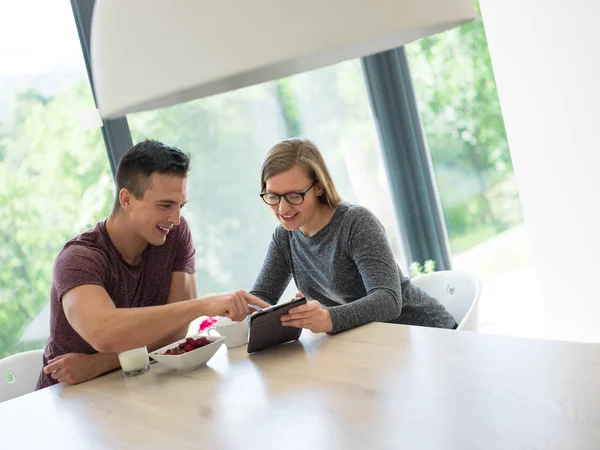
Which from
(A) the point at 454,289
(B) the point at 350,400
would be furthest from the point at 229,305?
(A) the point at 454,289

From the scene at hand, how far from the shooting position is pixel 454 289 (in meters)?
2.63

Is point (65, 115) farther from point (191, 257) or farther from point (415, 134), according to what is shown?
point (415, 134)

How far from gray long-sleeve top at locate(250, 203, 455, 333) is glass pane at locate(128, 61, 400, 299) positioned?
1270 millimetres

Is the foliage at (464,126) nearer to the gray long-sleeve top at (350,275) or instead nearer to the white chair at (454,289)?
the white chair at (454,289)

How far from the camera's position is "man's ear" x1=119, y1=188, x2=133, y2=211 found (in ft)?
8.09

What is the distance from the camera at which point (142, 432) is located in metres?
1.66

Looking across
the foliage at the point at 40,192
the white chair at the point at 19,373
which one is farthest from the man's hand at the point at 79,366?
the foliage at the point at 40,192

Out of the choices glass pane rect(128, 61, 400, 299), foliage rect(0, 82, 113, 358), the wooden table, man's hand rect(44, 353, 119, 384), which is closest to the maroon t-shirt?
man's hand rect(44, 353, 119, 384)

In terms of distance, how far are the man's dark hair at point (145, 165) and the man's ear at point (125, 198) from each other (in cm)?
1

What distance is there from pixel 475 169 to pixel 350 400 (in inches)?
119

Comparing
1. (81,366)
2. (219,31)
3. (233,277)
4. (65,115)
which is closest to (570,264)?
(233,277)

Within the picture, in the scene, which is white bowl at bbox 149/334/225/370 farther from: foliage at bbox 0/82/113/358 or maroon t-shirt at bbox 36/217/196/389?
foliage at bbox 0/82/113/358

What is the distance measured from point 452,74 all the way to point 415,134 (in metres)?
0.41

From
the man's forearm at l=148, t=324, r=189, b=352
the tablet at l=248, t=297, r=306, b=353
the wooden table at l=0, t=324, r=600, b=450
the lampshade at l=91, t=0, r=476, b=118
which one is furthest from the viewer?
the man's forearm at l=148, t=324, r=189, b=352
